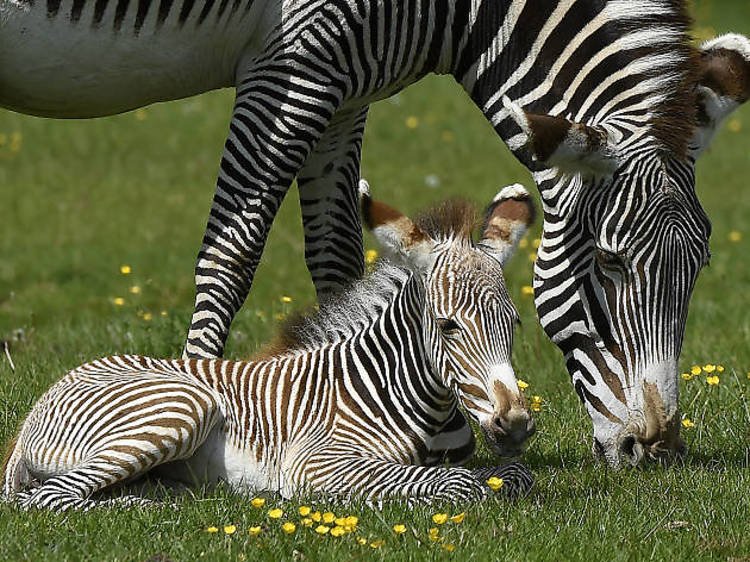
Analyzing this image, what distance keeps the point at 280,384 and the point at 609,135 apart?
7.26ft

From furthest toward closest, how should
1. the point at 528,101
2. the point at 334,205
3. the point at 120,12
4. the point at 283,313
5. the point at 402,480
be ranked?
the point at 283,313 → the point at 334,205 → the point at 528,101 → the point at 120,12 → the point at 402,480

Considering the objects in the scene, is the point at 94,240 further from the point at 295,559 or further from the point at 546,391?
the point at 295,559

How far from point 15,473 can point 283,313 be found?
3.41 meters

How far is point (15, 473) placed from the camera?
6203 millimetres

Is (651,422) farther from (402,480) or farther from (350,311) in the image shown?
(350,311)

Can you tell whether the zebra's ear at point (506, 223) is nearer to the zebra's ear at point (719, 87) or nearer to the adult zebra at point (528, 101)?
the adult zebra at point (528, 101)

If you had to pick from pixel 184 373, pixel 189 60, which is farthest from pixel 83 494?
pixel 189 60

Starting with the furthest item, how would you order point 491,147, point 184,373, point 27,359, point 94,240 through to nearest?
point 491,147 < point 94,240 < point 27,359 < point 184,373

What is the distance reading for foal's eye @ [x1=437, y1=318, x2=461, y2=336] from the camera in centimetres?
595

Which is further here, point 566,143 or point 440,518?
point 566,143

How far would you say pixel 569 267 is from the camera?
262 inches

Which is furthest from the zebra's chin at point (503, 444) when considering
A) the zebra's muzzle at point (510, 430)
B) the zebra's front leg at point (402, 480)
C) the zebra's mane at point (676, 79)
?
the zebra's mane at point (676, 79)

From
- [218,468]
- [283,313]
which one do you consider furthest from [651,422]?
[283,313]

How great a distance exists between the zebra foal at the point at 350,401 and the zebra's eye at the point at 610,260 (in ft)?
1.42
